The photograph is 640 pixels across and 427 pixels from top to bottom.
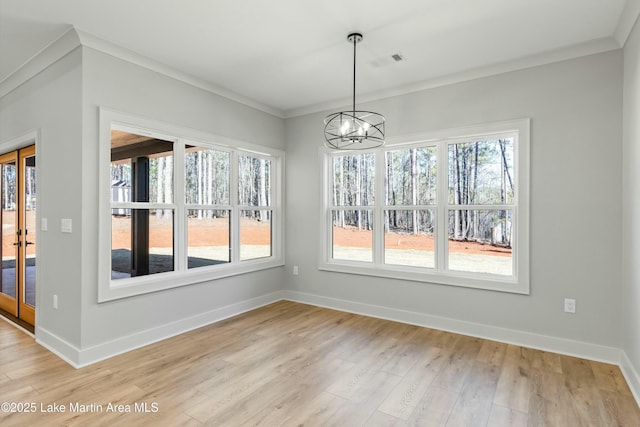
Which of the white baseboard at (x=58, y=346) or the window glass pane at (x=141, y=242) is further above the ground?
the window glass pane at (x=141, y=242)

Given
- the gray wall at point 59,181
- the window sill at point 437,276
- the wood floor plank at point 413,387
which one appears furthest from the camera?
the window sill at point 437,276

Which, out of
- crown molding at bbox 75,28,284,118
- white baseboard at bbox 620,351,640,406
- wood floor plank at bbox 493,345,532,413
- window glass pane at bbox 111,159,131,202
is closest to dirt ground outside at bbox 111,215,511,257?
window glass pane at bbox 111,159,131,202

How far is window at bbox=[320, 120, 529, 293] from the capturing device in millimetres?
3643

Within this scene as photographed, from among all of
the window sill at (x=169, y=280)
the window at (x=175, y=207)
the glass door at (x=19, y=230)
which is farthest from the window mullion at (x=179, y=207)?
the glass door at (x=19, y=230)

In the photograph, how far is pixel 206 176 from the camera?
4.18 m

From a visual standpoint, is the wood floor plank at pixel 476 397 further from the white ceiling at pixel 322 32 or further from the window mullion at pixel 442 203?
the white ceiling at pixel 322 32

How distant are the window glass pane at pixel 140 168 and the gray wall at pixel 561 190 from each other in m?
2.91

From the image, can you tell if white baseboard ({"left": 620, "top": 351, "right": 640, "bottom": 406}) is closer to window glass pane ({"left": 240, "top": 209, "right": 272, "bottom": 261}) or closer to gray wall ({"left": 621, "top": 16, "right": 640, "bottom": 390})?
gray wall ({"left": 621, "top": 16, "right": 640, "bottom": 390})

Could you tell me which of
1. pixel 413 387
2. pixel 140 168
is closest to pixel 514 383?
pixel 413 387

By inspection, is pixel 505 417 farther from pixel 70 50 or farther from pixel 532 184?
pixel 70 50

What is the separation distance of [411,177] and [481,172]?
31.2 inches

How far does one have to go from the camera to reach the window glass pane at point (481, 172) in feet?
12.1

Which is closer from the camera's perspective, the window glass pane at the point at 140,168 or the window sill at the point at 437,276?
the window glass pane at the point at 140,168

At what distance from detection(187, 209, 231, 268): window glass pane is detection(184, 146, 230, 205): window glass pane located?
0.15m
